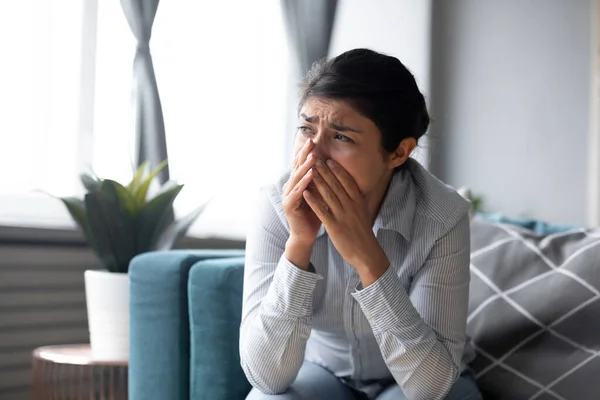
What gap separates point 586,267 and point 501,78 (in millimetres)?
2145

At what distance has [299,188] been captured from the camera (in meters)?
1.26

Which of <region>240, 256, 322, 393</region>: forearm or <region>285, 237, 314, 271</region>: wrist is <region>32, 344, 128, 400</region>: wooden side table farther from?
<region>285, 237, 314, 271</region>: wrist

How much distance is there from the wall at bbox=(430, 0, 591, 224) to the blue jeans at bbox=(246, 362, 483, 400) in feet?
6.60

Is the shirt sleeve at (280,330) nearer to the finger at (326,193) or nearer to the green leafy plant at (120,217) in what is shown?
the finger at (326,193)

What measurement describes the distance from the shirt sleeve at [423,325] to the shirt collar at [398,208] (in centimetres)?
9

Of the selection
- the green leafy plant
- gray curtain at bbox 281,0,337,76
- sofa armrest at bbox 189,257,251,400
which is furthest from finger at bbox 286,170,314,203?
gray curtain at bbox 281,0,337,76

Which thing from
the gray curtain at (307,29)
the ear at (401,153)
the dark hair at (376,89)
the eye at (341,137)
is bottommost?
the ear at (401,153)

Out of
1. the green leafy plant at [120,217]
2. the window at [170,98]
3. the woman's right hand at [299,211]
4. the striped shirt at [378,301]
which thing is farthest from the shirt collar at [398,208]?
the window at [170,98]

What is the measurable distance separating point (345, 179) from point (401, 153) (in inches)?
6.2

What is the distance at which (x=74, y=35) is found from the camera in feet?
7.80

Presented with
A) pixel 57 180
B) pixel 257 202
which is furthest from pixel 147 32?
pixel 257 202

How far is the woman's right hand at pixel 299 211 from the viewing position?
4.12ft

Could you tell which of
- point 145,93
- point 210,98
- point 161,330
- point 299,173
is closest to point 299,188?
point 299,173

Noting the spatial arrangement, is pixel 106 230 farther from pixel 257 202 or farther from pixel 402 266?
pixel 402 266
